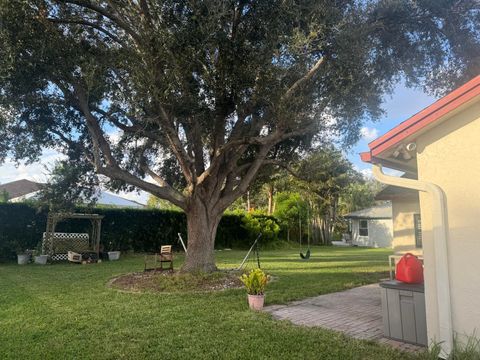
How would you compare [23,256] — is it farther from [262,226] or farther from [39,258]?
[262,226]

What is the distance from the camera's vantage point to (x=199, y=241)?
1101 centimetres

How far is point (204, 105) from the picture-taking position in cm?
880

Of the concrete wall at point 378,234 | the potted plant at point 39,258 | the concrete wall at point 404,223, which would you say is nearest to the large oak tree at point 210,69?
the concrete wall at point 404,223

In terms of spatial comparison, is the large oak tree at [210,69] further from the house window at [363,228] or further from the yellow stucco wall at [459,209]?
the house window at [363,228]

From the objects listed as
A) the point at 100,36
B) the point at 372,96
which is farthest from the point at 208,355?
the point at 100,36

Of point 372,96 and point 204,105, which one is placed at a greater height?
point 372,96

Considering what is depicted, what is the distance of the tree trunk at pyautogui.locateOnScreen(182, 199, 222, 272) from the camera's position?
35.9ft

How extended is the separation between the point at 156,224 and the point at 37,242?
607 centimetres

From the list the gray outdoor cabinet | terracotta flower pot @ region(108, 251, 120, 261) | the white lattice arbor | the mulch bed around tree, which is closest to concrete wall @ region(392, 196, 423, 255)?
the mulch bed around tree

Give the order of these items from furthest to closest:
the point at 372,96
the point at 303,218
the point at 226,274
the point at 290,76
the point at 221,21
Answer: the point at 303,218, the point at 226,274, the point at 372,96, the point at 290,76, the point at 221,21

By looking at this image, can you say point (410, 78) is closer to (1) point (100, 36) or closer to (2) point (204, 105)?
(2) point (204, 105)

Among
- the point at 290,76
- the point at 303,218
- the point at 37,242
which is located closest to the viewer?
the point at 290,76

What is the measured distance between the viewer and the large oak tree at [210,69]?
800 centimetres

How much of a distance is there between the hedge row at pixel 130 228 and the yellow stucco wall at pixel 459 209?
15.8 metres
